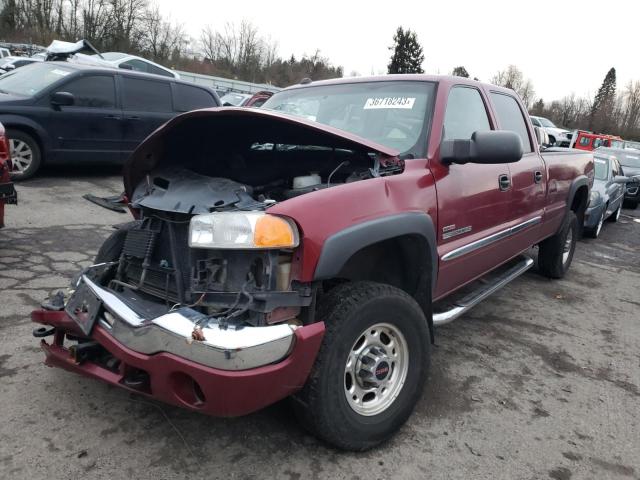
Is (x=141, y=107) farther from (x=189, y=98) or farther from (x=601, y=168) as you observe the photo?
(x=601, y=168)

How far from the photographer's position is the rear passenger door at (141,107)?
8398 millimetres

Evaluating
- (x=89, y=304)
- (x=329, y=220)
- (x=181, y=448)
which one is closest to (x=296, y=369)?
(x=329, y=220)

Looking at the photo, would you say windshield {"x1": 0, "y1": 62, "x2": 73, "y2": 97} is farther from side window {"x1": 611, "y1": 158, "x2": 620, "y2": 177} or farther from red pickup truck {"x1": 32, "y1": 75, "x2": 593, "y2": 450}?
side window {"x1": 611, "y1": 158, "x2": 620, "y2": 177}

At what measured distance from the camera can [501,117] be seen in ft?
13.9

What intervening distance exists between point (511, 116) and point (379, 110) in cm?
171

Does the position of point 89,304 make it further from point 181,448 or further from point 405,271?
point 405,271

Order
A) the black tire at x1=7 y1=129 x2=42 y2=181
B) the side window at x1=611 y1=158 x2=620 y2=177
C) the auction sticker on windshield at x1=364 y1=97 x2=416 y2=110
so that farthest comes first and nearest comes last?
1. the side window at x1=611 y1=158 x2=620 y2=177
2. the black tire at x1=7 y1=129 x2=42 y2=181
3. the auction sticker on windshield at x1=364 y1=97 x2=416 y2=110

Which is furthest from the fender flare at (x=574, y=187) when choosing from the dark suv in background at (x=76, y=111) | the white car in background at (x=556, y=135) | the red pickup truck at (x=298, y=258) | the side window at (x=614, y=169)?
the white car in background at (x=556, y=135)

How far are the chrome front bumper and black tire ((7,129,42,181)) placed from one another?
20.4 feet

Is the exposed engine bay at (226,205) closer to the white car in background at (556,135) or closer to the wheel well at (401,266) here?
the wheel well at (401,266)

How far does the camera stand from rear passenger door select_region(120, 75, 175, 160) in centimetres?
840

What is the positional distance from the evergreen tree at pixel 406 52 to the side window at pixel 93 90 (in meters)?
58.2

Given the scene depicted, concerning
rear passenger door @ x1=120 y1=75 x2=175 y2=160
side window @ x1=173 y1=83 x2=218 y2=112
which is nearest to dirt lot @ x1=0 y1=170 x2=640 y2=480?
rear passenger door @ x1=120 y1=75 x2=175 y2=160

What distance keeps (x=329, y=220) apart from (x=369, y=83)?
5.69 ft
